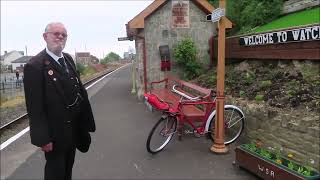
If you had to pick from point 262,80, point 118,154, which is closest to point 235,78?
point 262,80

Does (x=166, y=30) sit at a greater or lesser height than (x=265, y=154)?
greater

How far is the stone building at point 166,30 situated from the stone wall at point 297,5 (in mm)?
2790

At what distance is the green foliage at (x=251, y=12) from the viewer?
1423cm

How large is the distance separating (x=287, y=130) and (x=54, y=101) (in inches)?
137

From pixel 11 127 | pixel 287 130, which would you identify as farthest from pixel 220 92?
pixel 11 127

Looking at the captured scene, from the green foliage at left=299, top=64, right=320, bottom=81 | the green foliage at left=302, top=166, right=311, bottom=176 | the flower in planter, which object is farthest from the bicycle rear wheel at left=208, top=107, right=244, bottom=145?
the green foliage at left=302, top=166, right=311, bottom=176

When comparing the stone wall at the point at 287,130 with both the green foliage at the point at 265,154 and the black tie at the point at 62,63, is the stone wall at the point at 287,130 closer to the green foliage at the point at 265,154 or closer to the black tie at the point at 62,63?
the green foliage at the point at 265,154

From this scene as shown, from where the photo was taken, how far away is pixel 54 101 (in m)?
3.83

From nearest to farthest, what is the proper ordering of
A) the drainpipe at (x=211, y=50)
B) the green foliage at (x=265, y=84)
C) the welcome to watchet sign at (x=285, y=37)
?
the welcome to watchet sign at (x=285, y=37) < the green foliage at (x=265, y=84) < the drainpipe at (x=211, y=50)

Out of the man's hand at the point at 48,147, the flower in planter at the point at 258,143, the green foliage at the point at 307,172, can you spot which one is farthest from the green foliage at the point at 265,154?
the man's hand at the point at 48,147

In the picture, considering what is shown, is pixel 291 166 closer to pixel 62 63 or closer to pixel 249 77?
pixel 62 63

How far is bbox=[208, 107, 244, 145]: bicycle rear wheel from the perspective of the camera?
707 cm

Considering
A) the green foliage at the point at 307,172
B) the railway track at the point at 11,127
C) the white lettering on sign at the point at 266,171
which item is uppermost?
the green foliage at the point at 307,172

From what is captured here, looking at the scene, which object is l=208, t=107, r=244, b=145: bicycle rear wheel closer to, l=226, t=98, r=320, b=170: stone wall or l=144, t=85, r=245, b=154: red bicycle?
l=144, t=85, r=245, b=154: red bicycle
